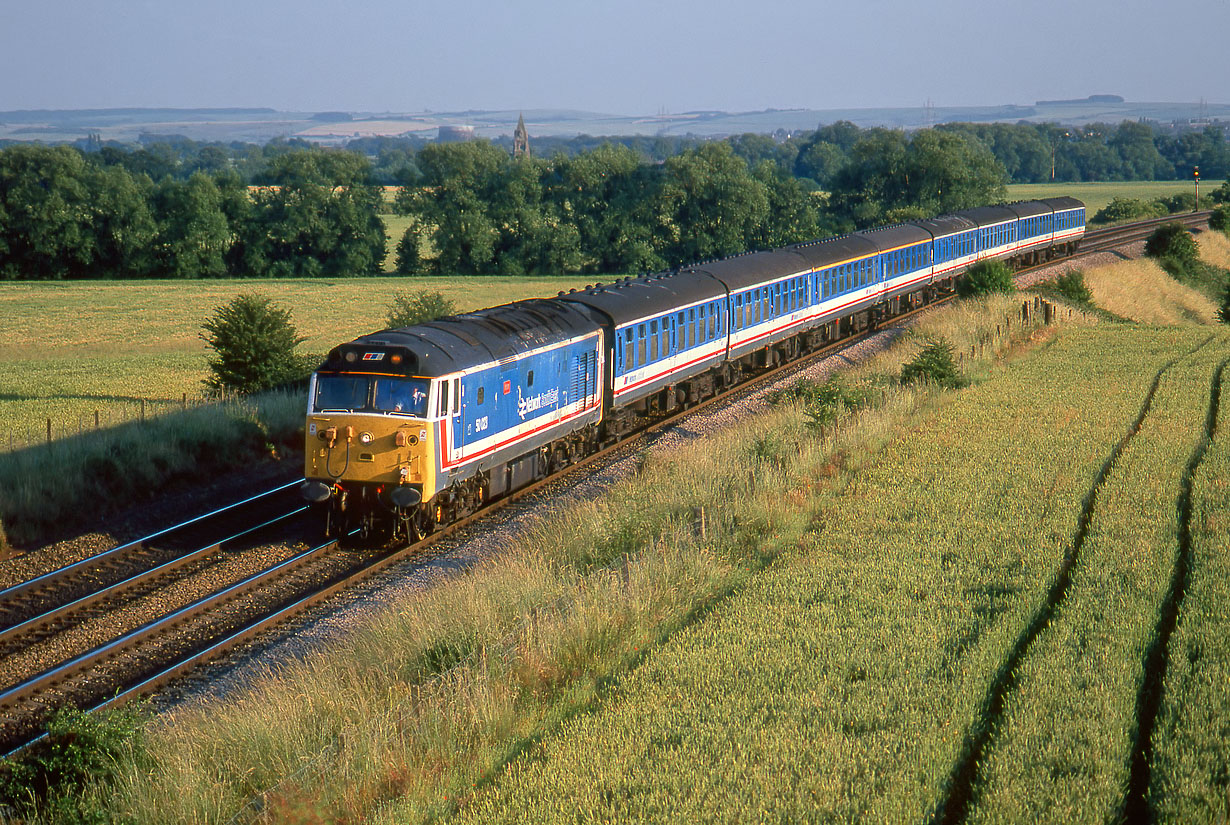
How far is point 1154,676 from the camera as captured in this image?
10.3 metres

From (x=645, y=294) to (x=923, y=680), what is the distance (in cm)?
1545

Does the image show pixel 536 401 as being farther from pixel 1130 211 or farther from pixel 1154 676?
pixel 1130 211

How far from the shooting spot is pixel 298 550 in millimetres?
16984

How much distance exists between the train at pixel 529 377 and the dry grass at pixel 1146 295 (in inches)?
731

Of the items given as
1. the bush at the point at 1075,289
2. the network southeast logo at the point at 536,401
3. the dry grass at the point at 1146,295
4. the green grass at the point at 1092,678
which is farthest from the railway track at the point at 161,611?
the dry grass at the point at 1146,295

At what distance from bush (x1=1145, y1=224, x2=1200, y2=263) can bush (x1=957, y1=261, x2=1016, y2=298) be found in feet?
73.5

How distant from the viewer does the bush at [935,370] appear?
26844 mm

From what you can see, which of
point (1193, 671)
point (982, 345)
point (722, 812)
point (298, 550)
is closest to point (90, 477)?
point (298, 550)

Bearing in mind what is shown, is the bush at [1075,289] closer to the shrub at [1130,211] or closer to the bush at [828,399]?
the bush at [828,399]

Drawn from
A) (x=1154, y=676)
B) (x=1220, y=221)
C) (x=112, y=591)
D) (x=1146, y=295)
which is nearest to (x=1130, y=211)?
(x=1220, y=221)

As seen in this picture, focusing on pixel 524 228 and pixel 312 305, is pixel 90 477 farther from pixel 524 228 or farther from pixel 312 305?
pixel 524 228

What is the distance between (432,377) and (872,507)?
6.65m

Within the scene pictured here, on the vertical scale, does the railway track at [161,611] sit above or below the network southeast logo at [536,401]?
below

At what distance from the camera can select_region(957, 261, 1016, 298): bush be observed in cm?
4091
